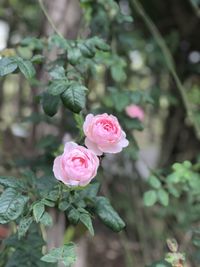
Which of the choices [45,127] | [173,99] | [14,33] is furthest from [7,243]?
[14,33]

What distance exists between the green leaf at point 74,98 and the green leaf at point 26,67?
9 cm

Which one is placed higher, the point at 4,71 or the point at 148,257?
the point at 4,71

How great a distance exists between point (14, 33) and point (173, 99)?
2.80ft

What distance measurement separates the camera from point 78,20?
164cm

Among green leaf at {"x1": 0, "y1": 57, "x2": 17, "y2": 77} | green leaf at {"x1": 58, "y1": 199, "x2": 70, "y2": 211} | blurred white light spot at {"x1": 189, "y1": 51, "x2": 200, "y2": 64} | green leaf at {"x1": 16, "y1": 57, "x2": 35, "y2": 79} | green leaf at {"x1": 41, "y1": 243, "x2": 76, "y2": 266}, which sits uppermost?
green leaf at {"x1": 0, "y1": 57, "x2": 17, "y2": 77}

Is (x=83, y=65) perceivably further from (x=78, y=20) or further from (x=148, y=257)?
(x=148, y=257)

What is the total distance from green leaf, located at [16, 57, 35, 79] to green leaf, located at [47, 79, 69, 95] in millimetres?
49

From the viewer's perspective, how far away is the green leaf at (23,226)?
3.02 feet

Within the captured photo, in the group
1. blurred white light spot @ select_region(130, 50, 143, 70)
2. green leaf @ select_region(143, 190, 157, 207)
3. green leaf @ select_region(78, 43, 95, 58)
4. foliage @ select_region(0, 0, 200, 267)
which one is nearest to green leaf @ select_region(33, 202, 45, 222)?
foliage @ select_region(0, 0, 200, 267)

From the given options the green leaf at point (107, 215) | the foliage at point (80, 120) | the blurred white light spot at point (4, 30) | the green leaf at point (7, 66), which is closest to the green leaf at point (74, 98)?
the foliage at point (80, 120)

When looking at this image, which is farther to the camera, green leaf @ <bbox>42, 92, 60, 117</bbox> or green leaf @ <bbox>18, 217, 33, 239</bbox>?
green leaf @ <bbox>42, 92, 60, 117</bbox>

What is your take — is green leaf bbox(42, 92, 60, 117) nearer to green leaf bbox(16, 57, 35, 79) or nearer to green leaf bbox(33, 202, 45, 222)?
green leaf bbox(16, 57, 35, 79)

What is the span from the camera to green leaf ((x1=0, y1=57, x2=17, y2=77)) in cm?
99

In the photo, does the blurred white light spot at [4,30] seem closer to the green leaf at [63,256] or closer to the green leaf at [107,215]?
the green leaf at [107,215]
